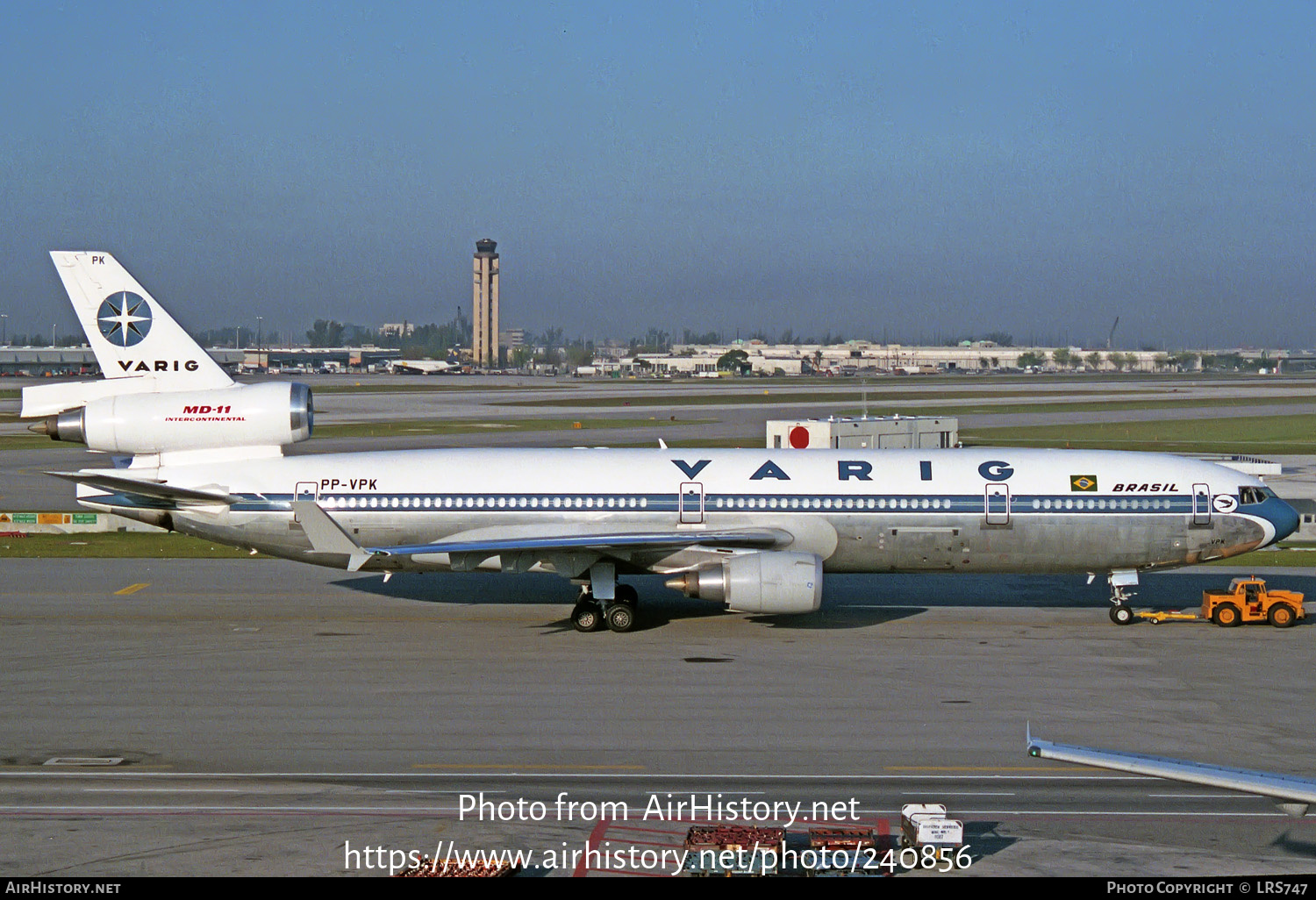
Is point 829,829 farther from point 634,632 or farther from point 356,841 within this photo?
point 634,632

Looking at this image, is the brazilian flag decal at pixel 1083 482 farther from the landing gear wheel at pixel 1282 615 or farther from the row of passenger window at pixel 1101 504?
the landing gear wheel at pixel 1282 615

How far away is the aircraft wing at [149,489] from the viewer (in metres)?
28.4

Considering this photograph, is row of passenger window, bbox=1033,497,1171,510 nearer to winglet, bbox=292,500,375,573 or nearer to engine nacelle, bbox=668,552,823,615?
engine nacelle, bbox=668,552,823,615

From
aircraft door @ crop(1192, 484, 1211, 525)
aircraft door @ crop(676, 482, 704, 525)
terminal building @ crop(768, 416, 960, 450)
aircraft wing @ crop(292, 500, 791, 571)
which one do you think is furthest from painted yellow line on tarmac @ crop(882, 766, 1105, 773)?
terminal building @ crop(768, 416, 960, 450)

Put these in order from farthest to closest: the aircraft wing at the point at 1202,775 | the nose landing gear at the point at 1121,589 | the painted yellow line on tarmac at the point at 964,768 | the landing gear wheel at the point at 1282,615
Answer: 1. the nose landing gear at the point at 1121,589
2. the landing gear wheel at the point at 1282,615
3. the painted yellow line on tarmac at the point at 964,768
4. the aircraft wing at the point at 1202,775

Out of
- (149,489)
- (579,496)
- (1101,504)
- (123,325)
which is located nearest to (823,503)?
(579,496)

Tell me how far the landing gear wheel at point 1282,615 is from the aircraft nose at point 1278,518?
1664mm

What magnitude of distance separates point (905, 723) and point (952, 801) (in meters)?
4.07

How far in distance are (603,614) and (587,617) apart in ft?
1.25

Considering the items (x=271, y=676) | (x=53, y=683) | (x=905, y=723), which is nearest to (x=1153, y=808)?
(x=905, y=723)

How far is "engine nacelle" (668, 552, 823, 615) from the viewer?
27.1 m

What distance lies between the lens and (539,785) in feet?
58.7

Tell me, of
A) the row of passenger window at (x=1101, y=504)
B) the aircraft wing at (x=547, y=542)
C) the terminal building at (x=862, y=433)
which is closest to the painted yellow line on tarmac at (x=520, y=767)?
the aircraft wing at (x=547, y=542)

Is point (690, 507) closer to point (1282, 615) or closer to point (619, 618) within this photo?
point (619, 618)
